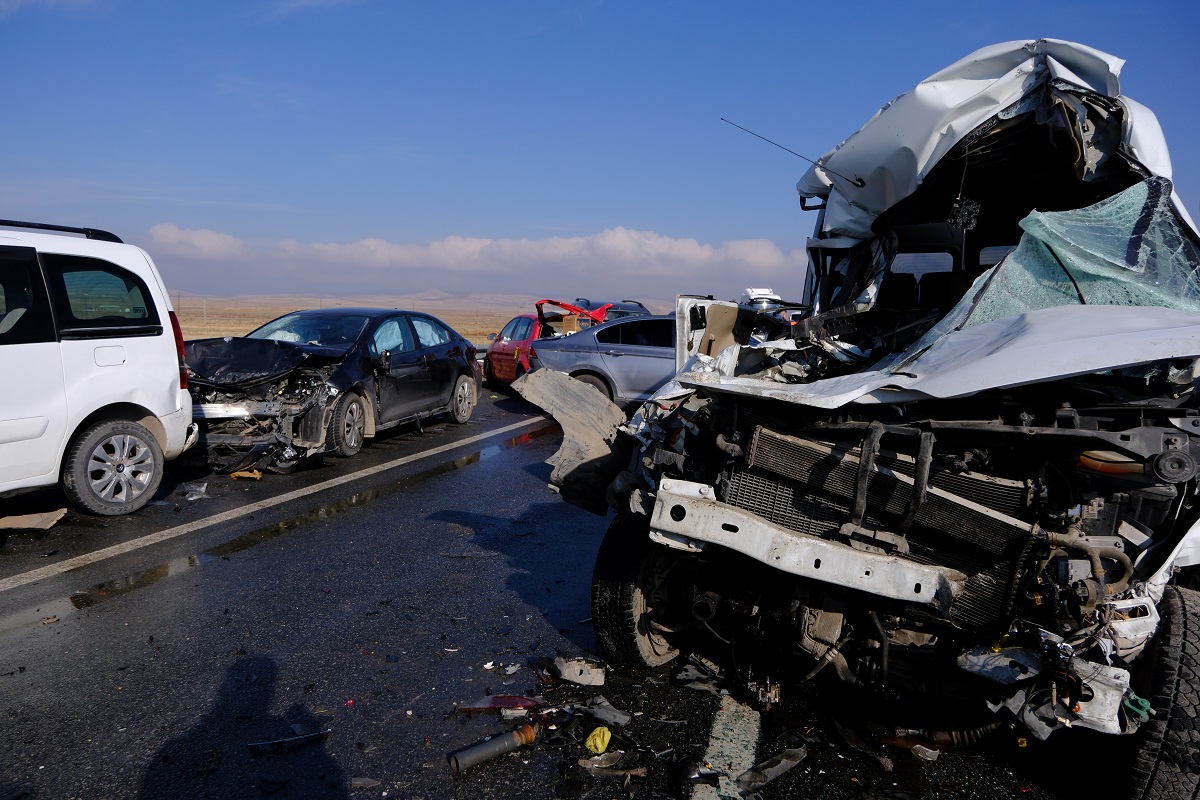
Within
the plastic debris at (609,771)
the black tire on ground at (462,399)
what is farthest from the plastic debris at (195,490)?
the plastic debris at (609,771)

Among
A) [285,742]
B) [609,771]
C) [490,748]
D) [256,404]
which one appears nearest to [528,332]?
[256,404]

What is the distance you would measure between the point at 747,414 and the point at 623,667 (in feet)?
4.70

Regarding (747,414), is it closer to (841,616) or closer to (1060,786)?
Result: (841,616)

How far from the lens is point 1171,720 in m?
2.65

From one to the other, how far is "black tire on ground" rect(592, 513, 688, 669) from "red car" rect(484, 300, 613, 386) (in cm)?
962

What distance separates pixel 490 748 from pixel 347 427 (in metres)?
6.07

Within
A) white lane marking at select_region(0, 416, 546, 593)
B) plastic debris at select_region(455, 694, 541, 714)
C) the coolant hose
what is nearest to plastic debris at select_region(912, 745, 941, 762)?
the coolant hose

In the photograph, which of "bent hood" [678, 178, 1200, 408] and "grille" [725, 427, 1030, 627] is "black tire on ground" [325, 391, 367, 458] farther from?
"grille" [725, 427, 1030, 627]

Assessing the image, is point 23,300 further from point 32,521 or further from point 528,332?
point 528,332

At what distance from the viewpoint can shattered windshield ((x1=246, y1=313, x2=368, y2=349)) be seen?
29.9 ft

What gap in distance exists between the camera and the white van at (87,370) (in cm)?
556

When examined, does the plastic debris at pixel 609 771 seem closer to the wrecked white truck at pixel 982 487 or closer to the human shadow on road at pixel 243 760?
the wrecked white truck at pixel 982 487

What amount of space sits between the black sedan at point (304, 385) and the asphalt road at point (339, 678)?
1611 millimetres

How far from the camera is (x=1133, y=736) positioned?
2.74 metres
